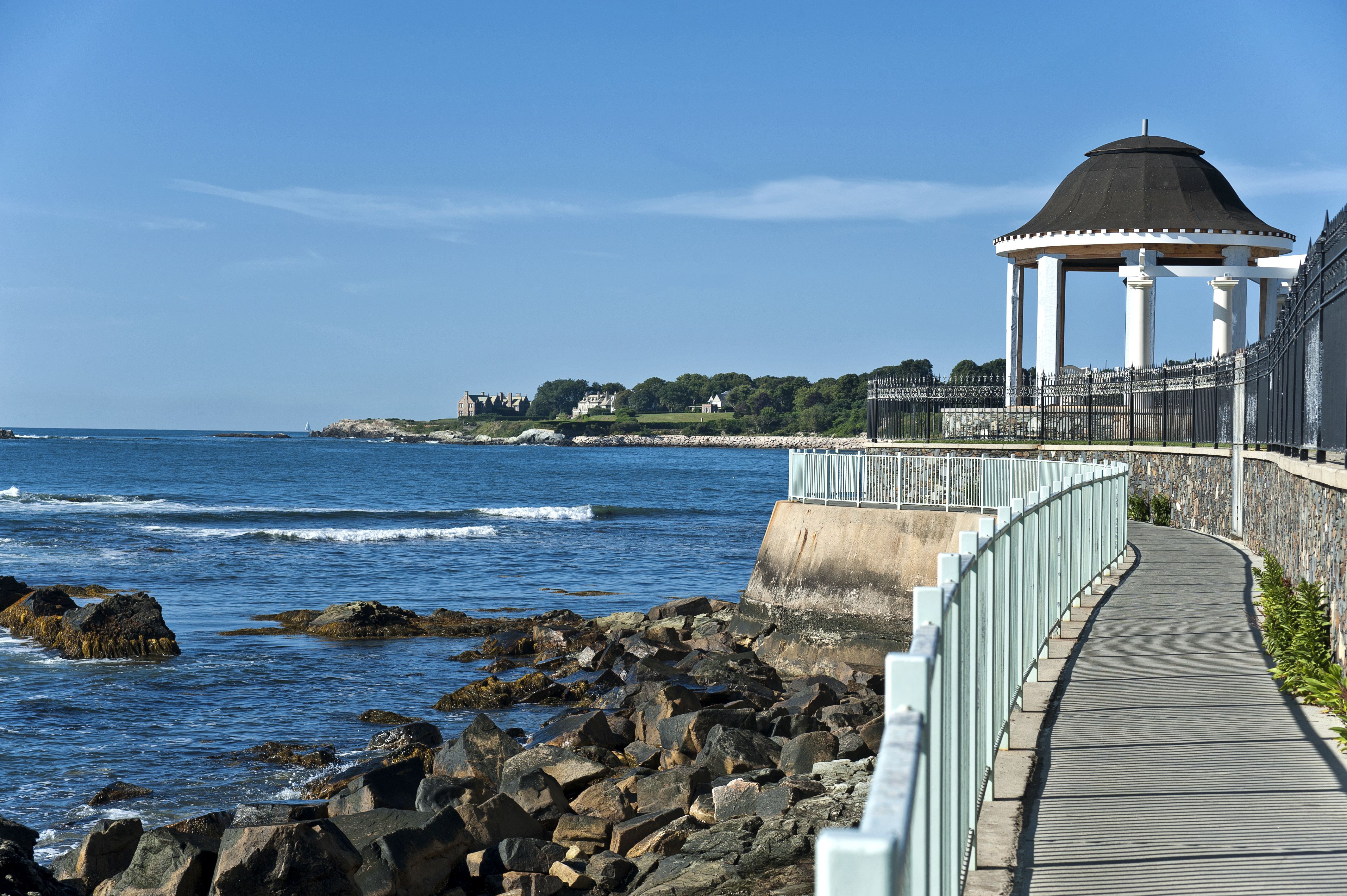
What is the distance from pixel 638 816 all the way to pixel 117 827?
174 inches

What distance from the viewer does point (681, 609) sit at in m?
24.5

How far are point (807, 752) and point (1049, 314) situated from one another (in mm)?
23684

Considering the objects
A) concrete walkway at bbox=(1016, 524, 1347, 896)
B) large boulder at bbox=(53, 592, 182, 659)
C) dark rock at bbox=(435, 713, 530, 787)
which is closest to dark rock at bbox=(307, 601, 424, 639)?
large boulder at bbox=(53, 592, 182, 659)

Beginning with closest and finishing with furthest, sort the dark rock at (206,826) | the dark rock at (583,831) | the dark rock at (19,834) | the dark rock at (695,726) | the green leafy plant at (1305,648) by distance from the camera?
the green leafy plant at (1305,648)
the dark rock at (19,834)
the dark rock at (206,826)
the dark rock at (583,831)
the dark rock at (695,726)

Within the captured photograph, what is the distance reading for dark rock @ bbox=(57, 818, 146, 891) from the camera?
9.57m

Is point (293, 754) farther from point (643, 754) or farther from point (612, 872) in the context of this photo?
point (612, 872)

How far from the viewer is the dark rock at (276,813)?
10.3 m

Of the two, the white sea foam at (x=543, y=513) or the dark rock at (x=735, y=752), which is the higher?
the dark rock at (x=735, y=752)

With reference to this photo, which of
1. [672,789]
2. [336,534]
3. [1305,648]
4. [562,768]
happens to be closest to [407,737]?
[562,768]

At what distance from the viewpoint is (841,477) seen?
19922mm

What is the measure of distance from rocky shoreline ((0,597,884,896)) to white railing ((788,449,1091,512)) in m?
3.77

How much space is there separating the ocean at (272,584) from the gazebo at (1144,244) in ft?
38.9

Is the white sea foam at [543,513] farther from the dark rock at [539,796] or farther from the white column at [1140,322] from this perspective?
the dark rock at [539,796]

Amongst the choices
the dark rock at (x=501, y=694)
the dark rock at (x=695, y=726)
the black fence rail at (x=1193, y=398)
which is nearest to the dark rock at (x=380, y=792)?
the dark rock at (x=695, y=726)
